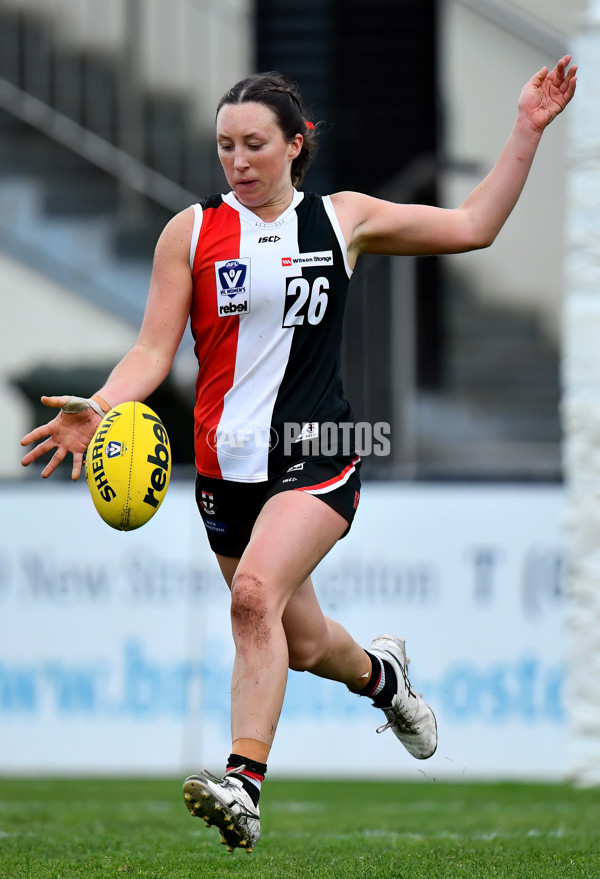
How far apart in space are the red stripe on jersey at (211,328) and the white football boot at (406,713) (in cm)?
120

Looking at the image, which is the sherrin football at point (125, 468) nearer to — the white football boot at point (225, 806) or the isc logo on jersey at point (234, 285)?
the isc logo on jersey at point (234, 285)

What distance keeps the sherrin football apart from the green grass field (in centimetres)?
117

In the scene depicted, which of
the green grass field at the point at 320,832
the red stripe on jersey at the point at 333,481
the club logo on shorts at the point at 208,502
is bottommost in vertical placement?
the green grass field at the point at 320,832

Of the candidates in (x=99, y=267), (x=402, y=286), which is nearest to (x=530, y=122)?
(x=402, y=286)

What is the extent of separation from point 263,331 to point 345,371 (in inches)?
235

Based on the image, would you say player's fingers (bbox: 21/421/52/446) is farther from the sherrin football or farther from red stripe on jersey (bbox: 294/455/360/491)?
red stripe on jersey (bbox: 294/455/360/491)

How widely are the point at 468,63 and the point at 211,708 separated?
6355mm

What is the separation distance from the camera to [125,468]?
4422 mm

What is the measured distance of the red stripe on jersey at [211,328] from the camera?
470cm

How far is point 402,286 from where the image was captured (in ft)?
37.2

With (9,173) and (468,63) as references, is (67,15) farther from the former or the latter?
(468,63)

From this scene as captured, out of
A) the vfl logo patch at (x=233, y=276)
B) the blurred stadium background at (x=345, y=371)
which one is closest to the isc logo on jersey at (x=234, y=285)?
the vfl logo patch at (x=233, y=276)

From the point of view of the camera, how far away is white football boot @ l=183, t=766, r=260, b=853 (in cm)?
397

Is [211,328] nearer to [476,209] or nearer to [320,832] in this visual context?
[476,209]
